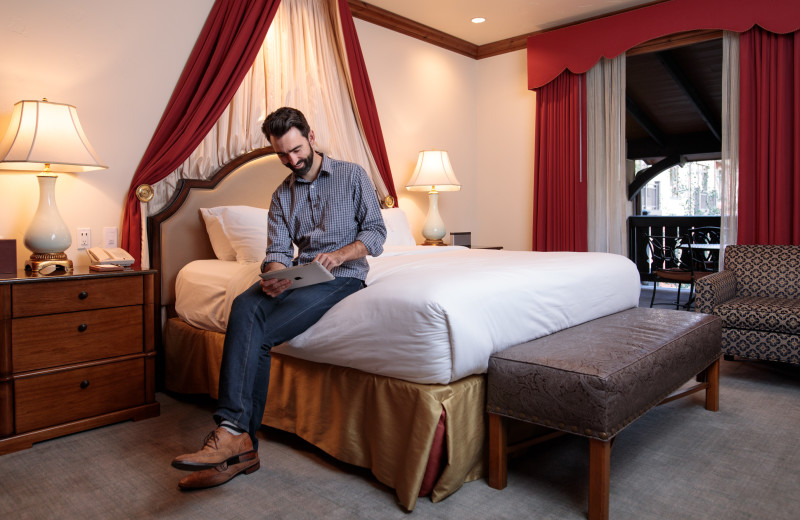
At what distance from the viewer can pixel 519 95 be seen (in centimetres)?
537

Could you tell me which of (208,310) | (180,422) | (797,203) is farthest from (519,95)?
(180,422)

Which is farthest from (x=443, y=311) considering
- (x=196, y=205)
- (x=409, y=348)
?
(x=196, y=205)

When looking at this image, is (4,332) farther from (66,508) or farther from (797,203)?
(797,203)

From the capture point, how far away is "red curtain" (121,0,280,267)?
10.3ft

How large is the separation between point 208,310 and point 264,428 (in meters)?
0.62

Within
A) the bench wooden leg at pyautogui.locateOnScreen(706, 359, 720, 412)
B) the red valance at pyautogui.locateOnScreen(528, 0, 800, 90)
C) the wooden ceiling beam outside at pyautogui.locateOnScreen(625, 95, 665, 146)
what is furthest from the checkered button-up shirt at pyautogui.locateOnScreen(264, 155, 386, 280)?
the wooden ceiling beam outside at pyautogui.locateOnScreen(625, 95, 665, 146)

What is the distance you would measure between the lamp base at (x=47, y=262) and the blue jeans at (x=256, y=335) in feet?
3.27

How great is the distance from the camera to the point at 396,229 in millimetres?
3998

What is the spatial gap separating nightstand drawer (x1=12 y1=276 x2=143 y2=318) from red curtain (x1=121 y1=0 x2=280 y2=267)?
0.50 m

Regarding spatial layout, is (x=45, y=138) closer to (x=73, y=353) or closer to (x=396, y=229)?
(x=73, y=353)

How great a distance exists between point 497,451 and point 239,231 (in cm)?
181

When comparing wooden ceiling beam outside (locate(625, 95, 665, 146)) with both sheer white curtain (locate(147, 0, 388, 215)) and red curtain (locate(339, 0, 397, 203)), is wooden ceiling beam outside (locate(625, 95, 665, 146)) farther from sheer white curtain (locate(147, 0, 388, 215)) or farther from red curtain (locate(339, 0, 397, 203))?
sheer white curtain (locate(147, 0, 388, 215))

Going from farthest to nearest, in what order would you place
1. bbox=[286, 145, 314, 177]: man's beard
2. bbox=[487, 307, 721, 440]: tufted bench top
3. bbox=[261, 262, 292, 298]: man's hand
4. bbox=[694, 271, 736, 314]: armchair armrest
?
bbox=[694, 271, 736, 314]: armchair armrest, bbox=[286, 145, 314, 177]: man's beard, bbox=[261, 262, 292, 298]: man's hand, bbox=[487, 307, 721, 440]: tufted bench top

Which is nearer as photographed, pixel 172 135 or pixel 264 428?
pixel 264 428
